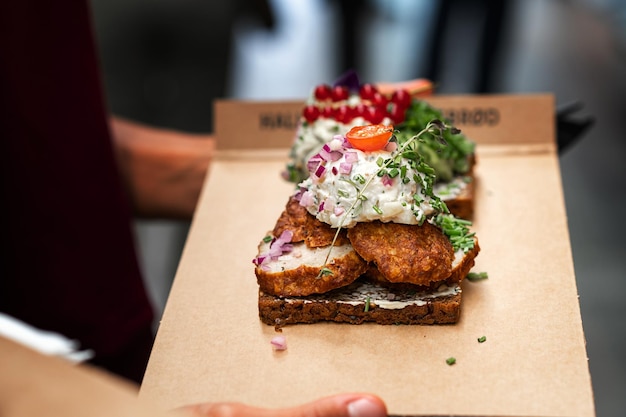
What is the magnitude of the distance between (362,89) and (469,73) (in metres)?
2.93

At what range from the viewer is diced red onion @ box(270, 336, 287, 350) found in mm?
1342

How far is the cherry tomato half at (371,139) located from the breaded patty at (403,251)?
0.13m

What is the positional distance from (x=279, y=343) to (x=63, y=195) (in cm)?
89

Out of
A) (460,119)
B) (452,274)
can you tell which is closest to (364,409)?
(452,274)

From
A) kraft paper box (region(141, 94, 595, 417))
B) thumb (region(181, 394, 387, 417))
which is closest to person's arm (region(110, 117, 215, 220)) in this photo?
kraft paper box (region(141, 94, 595, 417))

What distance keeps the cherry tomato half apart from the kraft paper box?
0.31 meters

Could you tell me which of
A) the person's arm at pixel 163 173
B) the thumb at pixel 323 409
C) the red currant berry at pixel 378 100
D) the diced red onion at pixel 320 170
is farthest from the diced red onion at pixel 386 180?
the person's arm at pixel 163 173

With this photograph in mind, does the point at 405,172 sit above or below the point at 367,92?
below

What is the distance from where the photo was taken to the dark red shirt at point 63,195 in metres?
1.89

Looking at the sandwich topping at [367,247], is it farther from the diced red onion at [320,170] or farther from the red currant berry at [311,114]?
the red currant berry at [311,114]

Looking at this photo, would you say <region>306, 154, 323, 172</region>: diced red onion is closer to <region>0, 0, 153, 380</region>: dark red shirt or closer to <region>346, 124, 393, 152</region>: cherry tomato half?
<region>346, 124, 393, 152</region>: cherry tomato half

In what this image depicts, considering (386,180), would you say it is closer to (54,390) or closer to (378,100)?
(378,100)

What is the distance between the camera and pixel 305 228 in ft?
4.82

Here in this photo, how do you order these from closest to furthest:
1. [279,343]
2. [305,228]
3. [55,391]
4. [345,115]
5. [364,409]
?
1. [55,391]
2. [364,409]
3. [279,343]
4. [305,228]
5. [345,115]
